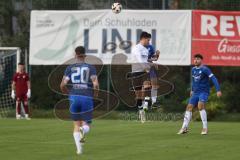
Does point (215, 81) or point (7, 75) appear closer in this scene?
point (215, 81)

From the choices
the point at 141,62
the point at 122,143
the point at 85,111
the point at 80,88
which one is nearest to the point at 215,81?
the point at 141,62

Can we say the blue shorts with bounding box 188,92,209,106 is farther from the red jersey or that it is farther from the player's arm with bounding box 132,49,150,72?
the red jersey

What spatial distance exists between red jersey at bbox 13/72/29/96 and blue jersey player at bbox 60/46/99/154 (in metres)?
15.6

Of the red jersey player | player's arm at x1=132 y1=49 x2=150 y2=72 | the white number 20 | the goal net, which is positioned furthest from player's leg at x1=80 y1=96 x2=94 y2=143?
the goal net

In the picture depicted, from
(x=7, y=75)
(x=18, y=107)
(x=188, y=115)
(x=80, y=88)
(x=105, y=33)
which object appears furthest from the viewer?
(x=7, y=75)

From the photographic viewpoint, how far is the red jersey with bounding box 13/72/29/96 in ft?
102

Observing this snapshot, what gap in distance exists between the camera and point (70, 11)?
33000mm

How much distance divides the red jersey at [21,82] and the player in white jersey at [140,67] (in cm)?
788

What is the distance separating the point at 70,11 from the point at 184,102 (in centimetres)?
643

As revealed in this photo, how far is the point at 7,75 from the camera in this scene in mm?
34469

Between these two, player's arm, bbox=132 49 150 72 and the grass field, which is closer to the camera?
the grass field

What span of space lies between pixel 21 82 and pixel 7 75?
3373 millimetres

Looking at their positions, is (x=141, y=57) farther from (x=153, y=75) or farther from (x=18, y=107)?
(x=18, y=107)

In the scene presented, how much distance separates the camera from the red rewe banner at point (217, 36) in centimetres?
3108
